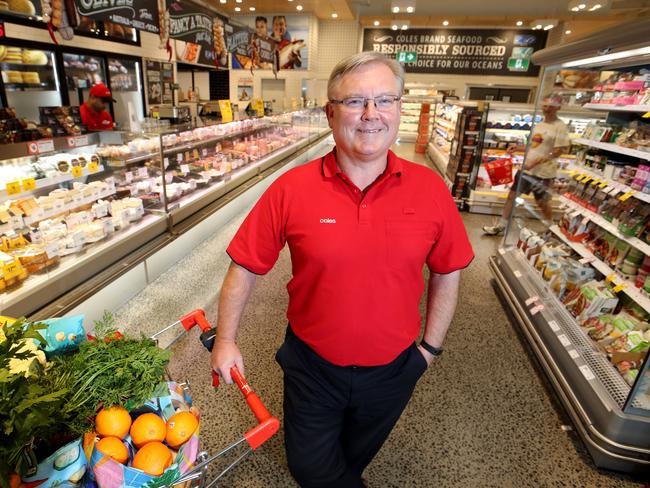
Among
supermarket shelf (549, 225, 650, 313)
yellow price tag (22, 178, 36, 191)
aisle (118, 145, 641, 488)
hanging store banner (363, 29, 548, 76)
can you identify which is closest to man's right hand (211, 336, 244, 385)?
aisle (118, 145, 641, 488)

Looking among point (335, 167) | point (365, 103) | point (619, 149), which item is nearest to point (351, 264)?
point (335, 167)

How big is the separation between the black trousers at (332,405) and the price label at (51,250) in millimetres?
2002

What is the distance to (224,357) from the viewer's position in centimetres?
155

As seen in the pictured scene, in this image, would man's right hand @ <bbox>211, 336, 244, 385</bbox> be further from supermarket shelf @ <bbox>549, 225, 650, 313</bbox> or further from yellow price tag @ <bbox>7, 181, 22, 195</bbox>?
supermarket shelf @ <bbox>549, 225, 650, 313</bbox>

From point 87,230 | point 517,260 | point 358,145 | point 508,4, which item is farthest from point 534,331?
point 508,4

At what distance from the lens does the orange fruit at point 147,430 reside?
1211 millimetres

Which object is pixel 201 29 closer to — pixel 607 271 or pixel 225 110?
pixel 225 110

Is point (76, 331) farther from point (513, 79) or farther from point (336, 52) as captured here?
point (513, 79)

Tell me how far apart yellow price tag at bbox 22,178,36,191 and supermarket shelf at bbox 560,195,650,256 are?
399 cm

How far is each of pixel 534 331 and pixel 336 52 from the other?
14908 millimetres

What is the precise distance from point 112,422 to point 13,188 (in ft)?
6.96

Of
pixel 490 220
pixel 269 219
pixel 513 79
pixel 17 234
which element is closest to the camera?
pixel 269 219

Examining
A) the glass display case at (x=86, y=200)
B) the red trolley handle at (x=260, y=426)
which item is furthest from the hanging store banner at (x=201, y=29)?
the red trolley handle at (x=260, y=426)

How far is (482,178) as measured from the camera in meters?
6.75
